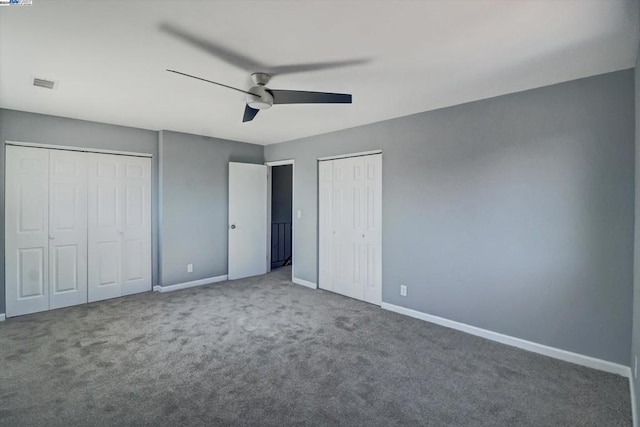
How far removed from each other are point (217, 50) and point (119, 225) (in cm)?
347

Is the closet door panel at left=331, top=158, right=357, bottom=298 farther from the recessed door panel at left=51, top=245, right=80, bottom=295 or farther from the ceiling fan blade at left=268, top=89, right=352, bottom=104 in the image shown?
the recessed door panel at left=51, top=245, right=80, bottom=295

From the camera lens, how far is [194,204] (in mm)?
5258

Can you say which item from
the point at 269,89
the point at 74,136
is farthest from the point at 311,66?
the point at 74,136

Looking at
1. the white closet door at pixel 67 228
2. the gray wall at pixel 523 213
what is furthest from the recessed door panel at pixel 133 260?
the gray wall at pixel 523 213

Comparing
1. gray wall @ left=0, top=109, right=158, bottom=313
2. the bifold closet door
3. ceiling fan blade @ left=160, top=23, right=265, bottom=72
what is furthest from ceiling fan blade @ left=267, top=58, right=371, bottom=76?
the bifold closet door

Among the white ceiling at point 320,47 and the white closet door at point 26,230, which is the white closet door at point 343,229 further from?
the white closet door at point 26,230

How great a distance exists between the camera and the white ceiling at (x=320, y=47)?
1.86m

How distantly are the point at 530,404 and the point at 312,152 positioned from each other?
13.6 ft

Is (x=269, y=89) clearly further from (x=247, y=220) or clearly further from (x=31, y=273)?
(x=31, y=273)

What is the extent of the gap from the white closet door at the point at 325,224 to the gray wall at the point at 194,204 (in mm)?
1711

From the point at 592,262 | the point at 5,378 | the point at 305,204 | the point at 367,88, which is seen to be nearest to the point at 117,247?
the point at 5,378

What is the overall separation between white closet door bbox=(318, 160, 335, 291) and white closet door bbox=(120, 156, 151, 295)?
8.77 ft

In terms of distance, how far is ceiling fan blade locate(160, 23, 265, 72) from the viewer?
6.89 ft

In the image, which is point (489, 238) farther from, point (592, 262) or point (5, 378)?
point (5, 378)
